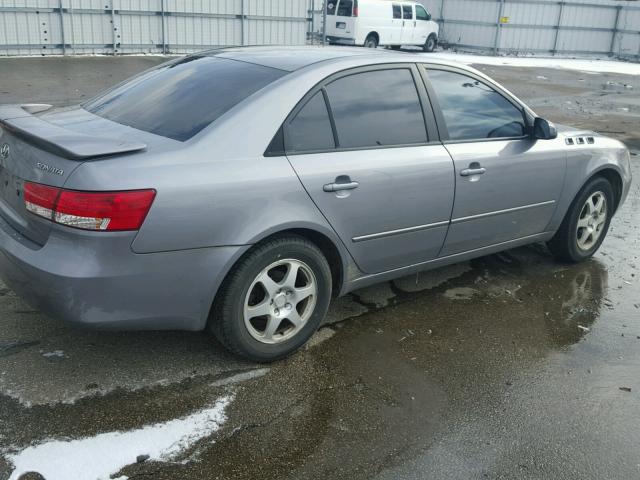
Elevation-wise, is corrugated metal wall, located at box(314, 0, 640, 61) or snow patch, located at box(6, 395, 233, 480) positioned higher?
corrugated metal wall, located at box(314, 0, 640, 61)

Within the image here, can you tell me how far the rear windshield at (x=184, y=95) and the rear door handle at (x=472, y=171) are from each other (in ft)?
4.15

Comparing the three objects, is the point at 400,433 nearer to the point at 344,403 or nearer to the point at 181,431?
the point at 344,403

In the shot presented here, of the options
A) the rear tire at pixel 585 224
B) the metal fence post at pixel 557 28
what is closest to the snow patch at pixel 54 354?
the rear tire at pixel 585 224

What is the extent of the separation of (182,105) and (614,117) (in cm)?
1180

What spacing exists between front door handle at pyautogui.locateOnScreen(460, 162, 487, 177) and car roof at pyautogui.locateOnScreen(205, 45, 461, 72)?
0.70 metres

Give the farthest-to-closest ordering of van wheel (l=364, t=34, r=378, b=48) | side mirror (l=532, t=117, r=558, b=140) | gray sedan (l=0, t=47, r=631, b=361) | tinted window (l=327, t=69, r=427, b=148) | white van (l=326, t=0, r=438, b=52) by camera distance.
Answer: van wheel (l=364, t=34, r=378, b=48) < white van (l=326, t=0, r=438, b=52) < side mirror (l=532, t=117, r=558, b=140) < tinted window (l=327, t=69, r=427, b=148) < gray sedan (l=0, t=47, r=631, b=361)

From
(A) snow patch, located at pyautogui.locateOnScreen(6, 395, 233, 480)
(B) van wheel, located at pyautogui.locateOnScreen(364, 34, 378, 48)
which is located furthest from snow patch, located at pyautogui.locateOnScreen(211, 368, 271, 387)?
(B) van wheel, located at pyautogui.locateOnScreen(364, 34, 378, 48)

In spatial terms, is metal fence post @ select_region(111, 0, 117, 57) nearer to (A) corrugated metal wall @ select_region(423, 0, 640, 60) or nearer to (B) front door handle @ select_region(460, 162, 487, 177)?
(A) corrugated metal wall @ select_region(423, 0, 640, 60)

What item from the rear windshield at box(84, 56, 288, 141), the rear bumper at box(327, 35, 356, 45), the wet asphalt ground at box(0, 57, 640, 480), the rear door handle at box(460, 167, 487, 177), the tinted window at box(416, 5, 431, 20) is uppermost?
the tinted window at box(416, 5, 431, 20)

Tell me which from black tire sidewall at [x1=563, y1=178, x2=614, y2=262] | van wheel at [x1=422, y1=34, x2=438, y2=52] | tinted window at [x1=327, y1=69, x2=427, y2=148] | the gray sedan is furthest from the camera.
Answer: van wheel at [x1=422, y1=34, x2=438, y2=52]

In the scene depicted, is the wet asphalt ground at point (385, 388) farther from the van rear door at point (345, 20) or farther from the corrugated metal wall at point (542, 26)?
the corrugated metal wall at point (542, 26)

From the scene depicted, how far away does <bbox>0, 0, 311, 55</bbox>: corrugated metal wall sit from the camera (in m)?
17.2

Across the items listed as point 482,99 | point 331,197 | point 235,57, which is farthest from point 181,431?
point 482,99

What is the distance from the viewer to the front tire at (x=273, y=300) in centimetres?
319
